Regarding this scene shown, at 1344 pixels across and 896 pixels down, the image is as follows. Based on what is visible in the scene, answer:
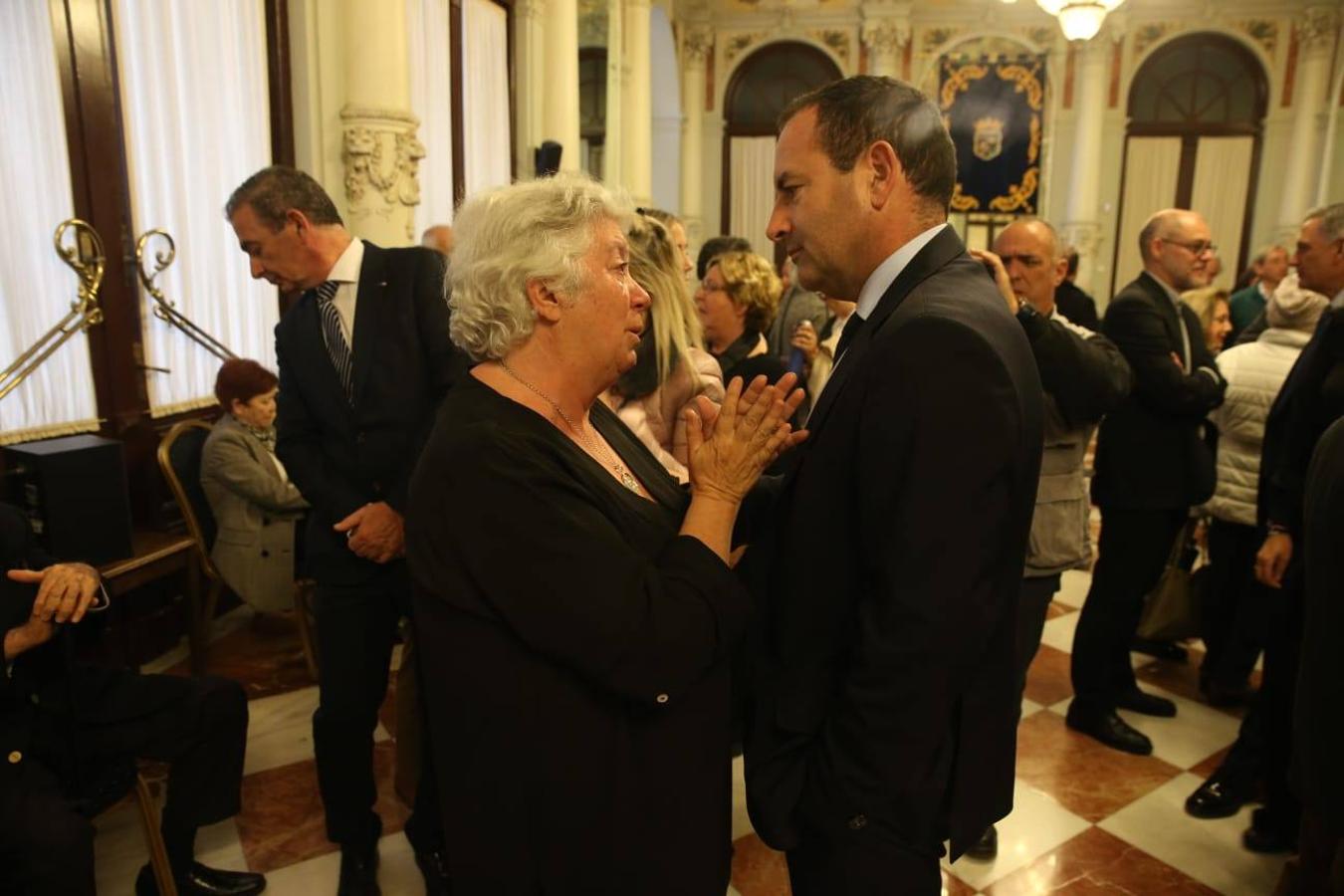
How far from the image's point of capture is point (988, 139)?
11.6 metres

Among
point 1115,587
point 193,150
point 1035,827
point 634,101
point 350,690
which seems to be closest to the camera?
point 350,690

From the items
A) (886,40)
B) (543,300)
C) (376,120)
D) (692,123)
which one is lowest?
(543,300)

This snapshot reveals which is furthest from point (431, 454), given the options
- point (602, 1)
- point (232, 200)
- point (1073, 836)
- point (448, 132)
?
point (602, 1)

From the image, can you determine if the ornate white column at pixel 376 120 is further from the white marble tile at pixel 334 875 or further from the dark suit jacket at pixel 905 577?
the dark suit jacket at pixel 905 577

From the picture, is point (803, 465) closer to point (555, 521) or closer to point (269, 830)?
point (555, 521)

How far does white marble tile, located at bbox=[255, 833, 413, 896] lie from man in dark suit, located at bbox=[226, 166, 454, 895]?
0.38 feet

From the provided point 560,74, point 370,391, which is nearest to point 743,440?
point 370,391

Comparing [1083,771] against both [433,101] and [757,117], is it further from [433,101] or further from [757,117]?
[757,117]

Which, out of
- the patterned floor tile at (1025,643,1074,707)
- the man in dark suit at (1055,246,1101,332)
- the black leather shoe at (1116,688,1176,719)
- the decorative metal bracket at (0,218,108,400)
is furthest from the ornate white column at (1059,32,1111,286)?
the decorative metal bracket at (0,218,108,400)

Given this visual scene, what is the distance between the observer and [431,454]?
120 cm

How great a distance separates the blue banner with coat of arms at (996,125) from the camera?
11.3 meters

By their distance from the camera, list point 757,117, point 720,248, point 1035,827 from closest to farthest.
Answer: point 1035,827, point 720,248, point 757,117

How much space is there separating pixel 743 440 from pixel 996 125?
1163cm

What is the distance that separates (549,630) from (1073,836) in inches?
77.9
